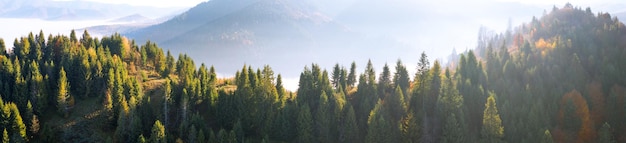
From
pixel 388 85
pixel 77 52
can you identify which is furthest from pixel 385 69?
pixel 77 52

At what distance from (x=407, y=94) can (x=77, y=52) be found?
105630 mm

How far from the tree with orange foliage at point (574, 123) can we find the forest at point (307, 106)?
0.31m

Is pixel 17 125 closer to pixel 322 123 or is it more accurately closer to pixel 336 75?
pixel 322 123

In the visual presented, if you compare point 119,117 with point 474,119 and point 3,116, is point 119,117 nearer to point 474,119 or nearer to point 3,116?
point 3,116

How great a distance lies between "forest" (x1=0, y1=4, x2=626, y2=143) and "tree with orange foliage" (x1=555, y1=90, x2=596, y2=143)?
31 centimetres

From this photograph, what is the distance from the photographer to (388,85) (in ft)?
455

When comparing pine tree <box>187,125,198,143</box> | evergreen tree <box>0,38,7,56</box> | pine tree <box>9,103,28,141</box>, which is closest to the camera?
pine tree <box>9,103,28,141</box>

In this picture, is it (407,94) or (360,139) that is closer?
(360,139)

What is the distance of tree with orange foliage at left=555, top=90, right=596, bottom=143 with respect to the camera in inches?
4572

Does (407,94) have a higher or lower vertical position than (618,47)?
→ lower

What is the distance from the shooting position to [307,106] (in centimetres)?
11725

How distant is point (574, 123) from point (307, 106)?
231 feet

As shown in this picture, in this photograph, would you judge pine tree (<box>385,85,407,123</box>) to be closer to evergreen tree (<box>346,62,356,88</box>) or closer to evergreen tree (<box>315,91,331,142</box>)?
evergreen tree (<box>315,91,331,142</box>)

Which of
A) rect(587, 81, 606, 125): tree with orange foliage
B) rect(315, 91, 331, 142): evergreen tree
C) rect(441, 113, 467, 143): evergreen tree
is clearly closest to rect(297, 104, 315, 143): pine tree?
rect(315, 91, 331, 142): evergreen tree
